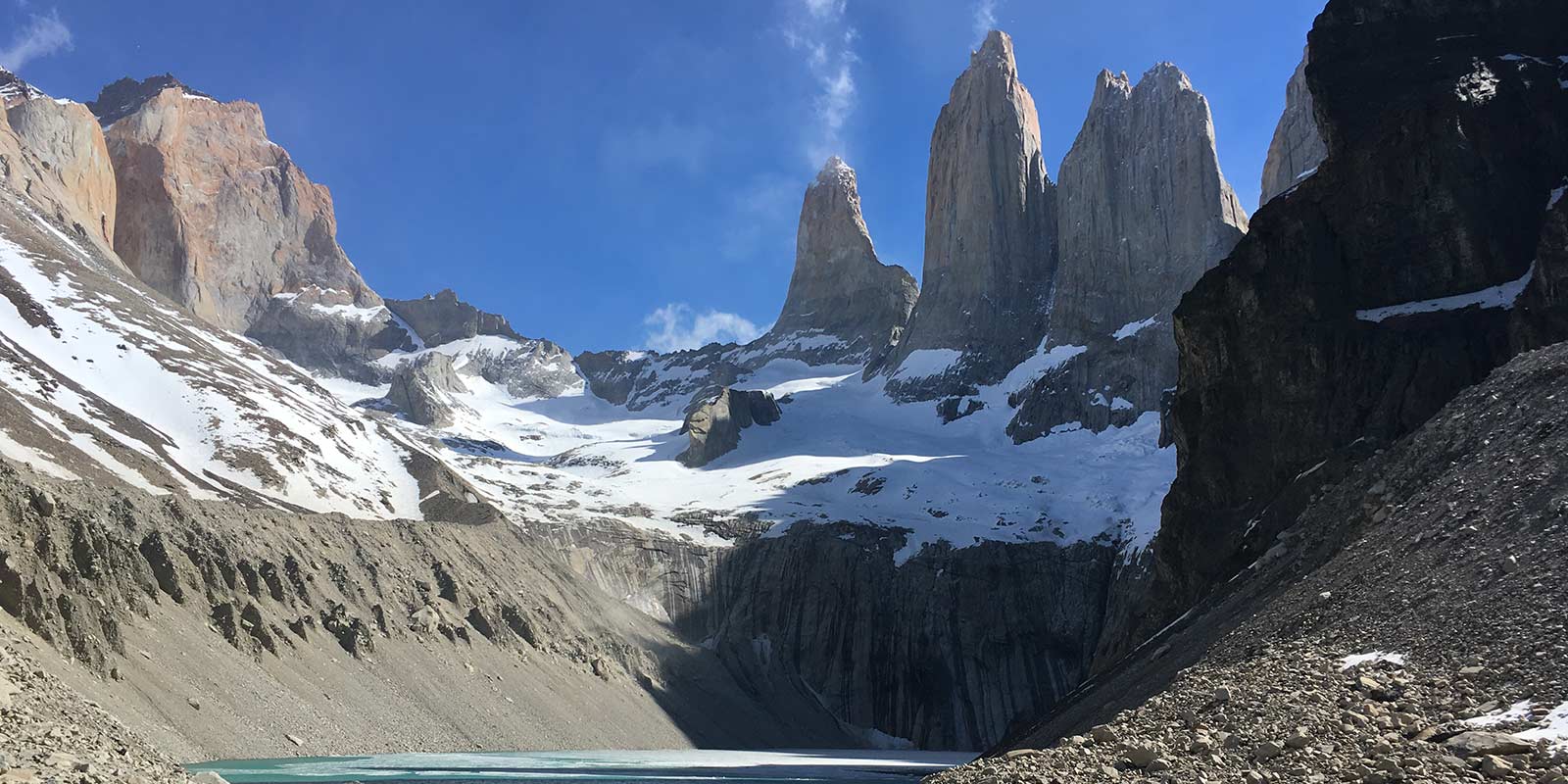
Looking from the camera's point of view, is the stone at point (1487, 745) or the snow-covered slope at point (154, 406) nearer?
the stone at point (1487, 745)

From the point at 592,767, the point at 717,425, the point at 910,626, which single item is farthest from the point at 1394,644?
the point at 717,425

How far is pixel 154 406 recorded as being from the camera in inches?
4254

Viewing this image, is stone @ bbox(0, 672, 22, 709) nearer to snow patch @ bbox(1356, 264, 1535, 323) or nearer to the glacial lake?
the glacial lake

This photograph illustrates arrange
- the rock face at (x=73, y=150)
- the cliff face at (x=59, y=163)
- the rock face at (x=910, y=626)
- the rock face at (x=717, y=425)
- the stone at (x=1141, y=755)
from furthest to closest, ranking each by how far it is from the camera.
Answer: the rock face at (x=717, y=425) < the rock face at (x=73, y=150) < the cliff face at (x=59, y=163) < the rock face at (x=910, y=626) < the stone at (x=1141, y=755)

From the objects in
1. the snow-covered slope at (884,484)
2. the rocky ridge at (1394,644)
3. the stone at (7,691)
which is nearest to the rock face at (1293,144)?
the snow-covered slope at (884,484)

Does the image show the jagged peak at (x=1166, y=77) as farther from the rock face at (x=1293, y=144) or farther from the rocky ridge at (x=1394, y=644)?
the rocky ridge at (x=1394, y=644)

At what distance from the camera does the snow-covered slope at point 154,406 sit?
90.6 m

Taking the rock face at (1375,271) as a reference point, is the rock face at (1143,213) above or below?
above

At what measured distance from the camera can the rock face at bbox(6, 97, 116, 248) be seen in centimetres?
17975

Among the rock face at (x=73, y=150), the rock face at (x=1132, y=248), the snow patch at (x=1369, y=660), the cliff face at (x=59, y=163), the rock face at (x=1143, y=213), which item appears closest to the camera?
the snow patch at (x=1369, y=660)

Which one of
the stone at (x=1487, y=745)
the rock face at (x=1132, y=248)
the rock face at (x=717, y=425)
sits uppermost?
the rock face at (x=1132, y=248)

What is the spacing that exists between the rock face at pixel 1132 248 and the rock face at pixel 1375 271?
113 meters

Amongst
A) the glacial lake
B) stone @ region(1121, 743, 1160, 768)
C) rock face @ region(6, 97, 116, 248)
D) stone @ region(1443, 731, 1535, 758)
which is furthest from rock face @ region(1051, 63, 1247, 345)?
stone @ region(1443, 731, 1535, 758)

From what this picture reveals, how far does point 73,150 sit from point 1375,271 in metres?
185
